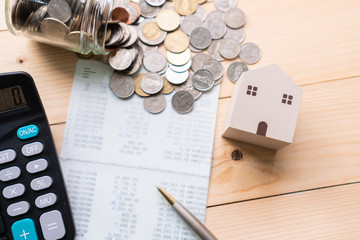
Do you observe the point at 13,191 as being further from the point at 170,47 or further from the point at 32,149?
the point at 170,47

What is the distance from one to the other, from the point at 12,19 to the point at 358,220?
21.2 inches

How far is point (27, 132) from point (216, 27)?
301 millimetres

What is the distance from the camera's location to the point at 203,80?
0.49m

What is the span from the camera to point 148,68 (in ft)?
1.61

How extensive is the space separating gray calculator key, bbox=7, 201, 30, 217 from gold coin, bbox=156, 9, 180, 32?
0.99 ft

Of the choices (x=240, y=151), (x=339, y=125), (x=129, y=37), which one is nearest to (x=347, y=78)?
(x=339, y=125)

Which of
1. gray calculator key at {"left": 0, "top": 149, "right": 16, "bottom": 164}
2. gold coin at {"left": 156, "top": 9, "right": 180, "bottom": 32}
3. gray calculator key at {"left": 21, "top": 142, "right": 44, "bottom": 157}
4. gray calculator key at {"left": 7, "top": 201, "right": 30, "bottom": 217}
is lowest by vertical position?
gray calculator key at {"left": 7, "top": 201, "right": 30, "bottom": 217}

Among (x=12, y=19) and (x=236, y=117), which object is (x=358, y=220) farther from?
(x=12, y=19)

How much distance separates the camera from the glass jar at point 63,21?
44 centimetres

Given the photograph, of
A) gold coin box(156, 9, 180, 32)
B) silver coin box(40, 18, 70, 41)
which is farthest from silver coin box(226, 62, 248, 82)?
silver coin box(40, 18, 70, 41)

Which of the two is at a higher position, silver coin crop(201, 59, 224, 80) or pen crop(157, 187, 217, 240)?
silver coin crop(201, 59, 224, 80)

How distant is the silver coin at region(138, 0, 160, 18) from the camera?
1.65 feet

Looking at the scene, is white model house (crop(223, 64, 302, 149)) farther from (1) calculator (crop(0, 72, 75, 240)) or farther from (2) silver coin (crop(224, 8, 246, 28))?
(1) calculator (crop(0, 72, 75, 240))

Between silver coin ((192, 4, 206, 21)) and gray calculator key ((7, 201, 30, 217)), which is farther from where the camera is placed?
silver coin ((192, 4, 206, 21))
